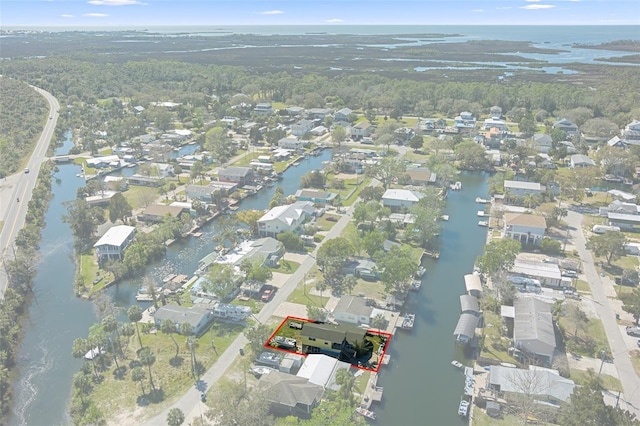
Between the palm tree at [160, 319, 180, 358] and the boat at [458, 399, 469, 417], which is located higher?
the palm tree at [160, 319, 180, 358]

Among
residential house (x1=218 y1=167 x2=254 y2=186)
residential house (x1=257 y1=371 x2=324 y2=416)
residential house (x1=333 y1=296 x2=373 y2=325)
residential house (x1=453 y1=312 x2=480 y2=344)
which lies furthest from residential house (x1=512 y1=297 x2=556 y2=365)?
residential house (x1=218 y1=167 x2=254 y2=186)

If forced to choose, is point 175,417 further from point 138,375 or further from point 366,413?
point 366,413

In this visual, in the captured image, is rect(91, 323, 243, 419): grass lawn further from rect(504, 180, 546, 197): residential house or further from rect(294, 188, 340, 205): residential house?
rect(504, 180, 546, 197): residential house

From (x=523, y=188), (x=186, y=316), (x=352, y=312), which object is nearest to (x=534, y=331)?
(x=352, y=312)

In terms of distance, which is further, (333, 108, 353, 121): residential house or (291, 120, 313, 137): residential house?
(333, 108, 353, 121): residential house

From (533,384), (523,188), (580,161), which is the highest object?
(580,161)

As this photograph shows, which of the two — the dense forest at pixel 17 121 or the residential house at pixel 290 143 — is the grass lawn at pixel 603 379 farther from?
the dense forest at pixel 17 121
